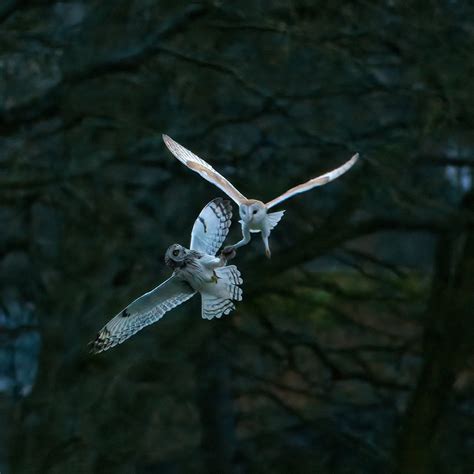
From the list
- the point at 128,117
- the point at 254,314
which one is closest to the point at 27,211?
the point at 128,117

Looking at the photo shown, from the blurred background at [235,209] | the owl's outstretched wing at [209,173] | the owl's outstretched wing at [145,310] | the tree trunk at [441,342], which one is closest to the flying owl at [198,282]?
A: the owl's outstretched wing at [145,310]

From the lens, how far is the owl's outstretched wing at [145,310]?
17.7ft

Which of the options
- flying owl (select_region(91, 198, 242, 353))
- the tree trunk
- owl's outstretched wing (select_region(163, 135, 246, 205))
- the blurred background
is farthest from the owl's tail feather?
the tree trunk

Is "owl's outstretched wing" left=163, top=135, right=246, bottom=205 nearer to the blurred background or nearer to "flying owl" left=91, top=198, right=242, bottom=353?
"flying owl" left=91, top=198, right=242, bottom=353

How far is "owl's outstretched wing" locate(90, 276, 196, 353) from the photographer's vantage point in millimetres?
5406

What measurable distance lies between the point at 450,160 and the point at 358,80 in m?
0.82

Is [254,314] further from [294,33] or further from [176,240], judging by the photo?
[294,33]

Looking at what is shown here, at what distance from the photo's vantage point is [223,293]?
205 inches

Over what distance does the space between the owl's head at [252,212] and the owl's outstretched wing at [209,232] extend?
0.63 metres

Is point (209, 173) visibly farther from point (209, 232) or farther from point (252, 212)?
point (252, 212)

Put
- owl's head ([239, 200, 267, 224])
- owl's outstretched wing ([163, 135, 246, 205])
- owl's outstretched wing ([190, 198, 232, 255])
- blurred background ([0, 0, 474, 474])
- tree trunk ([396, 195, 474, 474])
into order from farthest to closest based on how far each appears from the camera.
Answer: tree trunk ([396, 195, 474, 474]) < blurred background ([0, 0, 474, 474]) < owl's outstretched wing ([190, 198, 232, 255]) < owl's outstretched wing ([163, 135, 246, 205]) < owl's head ([239, 200, 267, 224])

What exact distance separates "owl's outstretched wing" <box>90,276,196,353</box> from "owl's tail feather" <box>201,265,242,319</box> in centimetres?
10

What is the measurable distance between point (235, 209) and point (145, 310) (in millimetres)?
3855

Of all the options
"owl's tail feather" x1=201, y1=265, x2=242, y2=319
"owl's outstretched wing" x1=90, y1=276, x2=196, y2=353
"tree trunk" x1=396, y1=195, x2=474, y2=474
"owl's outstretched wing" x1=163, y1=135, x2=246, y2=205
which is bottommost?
"tree trunk" x1=396, y1=195, x2=474, y2=474
